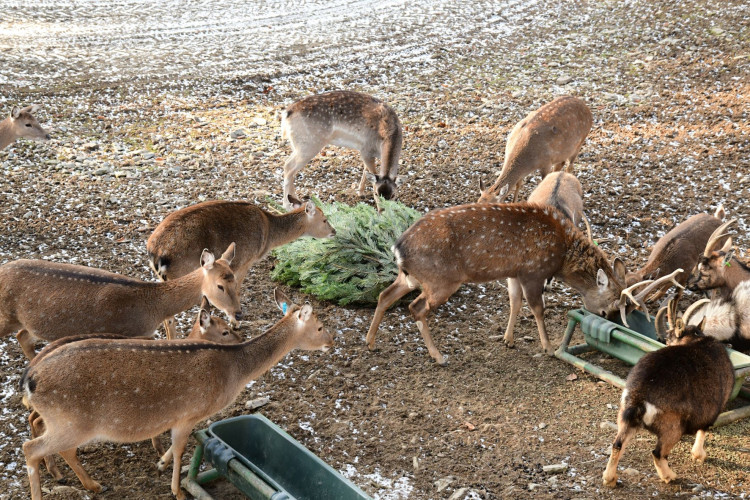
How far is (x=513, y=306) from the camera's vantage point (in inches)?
278

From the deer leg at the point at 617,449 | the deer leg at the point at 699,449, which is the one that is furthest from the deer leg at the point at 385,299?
the deer leg at the point at 699,449

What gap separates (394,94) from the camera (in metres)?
12.1

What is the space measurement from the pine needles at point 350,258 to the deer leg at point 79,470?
2897mm

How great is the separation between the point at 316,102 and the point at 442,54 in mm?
4322

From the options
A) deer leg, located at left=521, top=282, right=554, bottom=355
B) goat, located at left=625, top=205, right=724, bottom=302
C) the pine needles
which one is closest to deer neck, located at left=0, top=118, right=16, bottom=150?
the pine needles

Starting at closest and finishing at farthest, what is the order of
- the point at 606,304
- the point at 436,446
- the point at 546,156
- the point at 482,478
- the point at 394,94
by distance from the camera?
1. the point at 482,478
2. the point at 436,446
3. the point at 606,304
4. the point at 546,156
5. the point at 394,94

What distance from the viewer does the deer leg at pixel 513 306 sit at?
702 cm

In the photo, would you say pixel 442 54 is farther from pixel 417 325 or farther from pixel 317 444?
pixel 317 444

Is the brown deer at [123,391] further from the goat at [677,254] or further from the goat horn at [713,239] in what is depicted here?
the goat horn at [713,239]

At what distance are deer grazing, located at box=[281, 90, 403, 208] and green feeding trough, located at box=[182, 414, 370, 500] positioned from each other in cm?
422

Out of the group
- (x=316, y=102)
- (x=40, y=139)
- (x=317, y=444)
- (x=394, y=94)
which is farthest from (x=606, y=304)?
(x=40, y=139)

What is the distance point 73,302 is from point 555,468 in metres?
3.48

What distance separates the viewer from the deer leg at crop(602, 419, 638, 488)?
5012 millimetres

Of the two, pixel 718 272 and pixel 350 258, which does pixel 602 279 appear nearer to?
pixel 718 272
